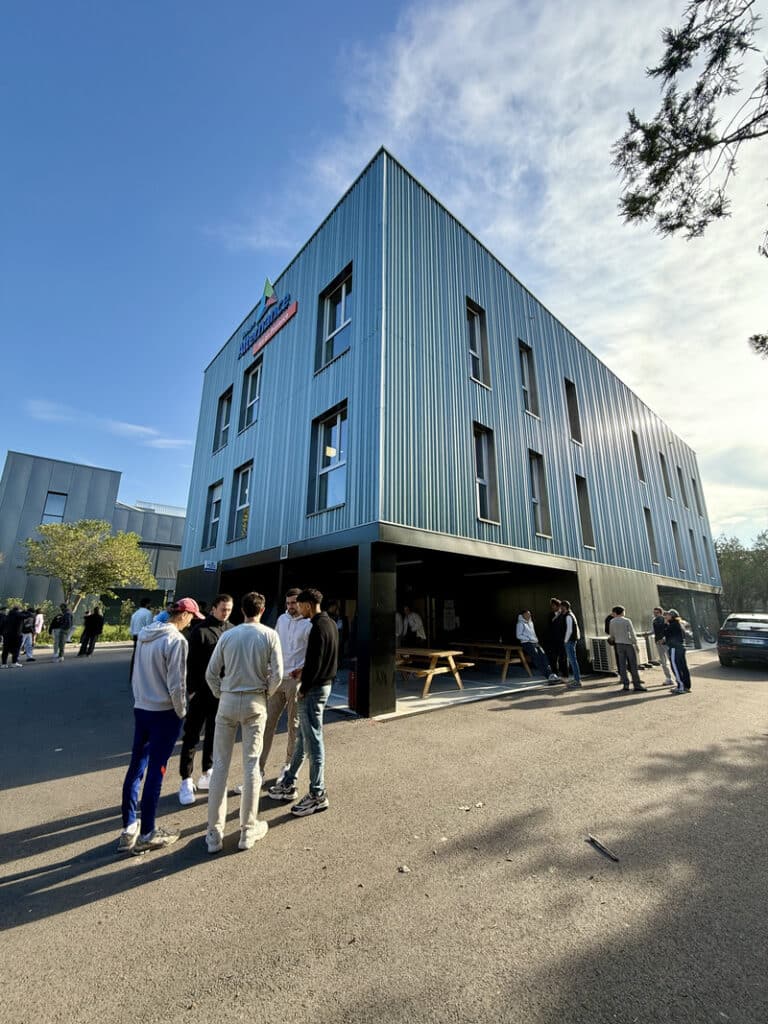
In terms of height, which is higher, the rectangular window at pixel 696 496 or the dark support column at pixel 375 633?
the rectangular window at pixel 696 496

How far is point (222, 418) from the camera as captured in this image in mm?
17016

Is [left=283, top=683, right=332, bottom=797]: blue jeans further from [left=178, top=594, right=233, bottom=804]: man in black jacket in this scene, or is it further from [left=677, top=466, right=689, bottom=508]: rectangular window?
[left=677, top=466, right=689, bottom=508]: rectangular window

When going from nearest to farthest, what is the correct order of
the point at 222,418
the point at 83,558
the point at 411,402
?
the point at 411,402
the point at 222,418
the point at 83,558

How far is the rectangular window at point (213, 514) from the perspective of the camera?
1533 cm

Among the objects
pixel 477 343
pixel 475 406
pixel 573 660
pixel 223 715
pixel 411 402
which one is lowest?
pixel 573 660

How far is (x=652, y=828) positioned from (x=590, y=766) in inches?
57.5

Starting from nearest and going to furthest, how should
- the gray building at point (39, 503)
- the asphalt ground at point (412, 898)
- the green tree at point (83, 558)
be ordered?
1. the asphalt ground at point (412, 898)
2. the green tree at point (83, 558)
3. the gray building at point (39, 503)

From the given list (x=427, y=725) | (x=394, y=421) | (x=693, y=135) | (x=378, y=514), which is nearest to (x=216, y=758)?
(x=427, y=725)

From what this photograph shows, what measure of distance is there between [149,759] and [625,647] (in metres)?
10.3

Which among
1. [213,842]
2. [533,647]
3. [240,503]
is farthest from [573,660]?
[240,503]

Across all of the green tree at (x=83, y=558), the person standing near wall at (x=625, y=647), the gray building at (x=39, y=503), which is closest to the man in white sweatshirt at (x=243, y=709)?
the person standing near wall at (x=625, y=647)

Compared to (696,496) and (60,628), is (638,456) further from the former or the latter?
(60,628)

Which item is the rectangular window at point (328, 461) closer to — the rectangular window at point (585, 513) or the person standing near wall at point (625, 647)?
the person standing near wall at point (625, 647)

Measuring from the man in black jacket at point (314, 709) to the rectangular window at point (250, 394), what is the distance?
11755 millimetres
